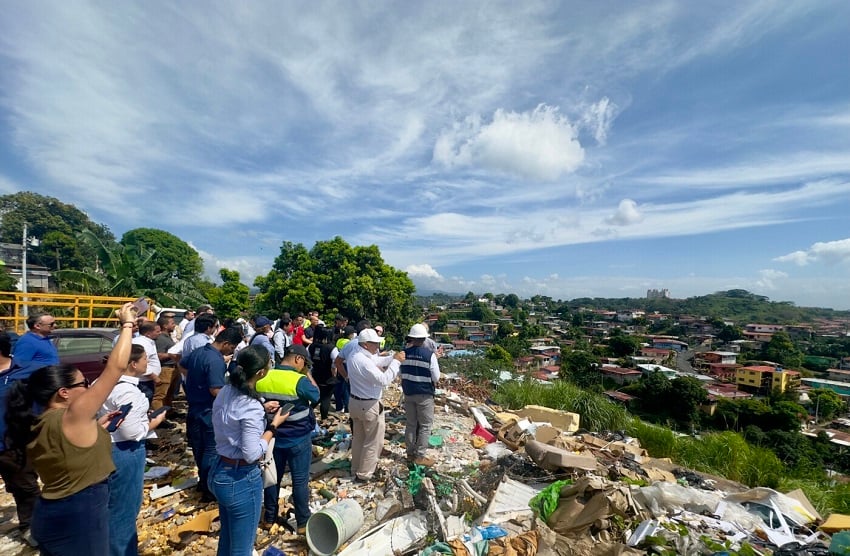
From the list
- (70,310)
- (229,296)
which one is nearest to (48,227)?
(229,296)

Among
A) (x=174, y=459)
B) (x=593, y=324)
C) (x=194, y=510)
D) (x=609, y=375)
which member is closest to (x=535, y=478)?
(x=194, y=510)

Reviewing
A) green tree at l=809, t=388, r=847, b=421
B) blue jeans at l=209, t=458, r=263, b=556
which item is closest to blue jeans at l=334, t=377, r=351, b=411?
blue jeans at l=209, t=458, r=263, b=556

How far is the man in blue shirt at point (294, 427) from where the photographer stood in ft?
10.4

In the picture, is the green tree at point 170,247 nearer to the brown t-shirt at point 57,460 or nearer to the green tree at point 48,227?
the green tree at point 48,227

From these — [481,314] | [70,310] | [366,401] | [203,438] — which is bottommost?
[481,314]

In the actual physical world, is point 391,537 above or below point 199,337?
below

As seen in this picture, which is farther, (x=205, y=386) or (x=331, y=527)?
(x=205, y=386)

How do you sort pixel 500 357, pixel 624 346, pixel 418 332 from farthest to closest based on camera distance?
pixel 624 346 < pixel 500 357 < pixel 418 332

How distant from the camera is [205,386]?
145 inches

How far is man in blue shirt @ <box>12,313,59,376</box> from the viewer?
3.87 m

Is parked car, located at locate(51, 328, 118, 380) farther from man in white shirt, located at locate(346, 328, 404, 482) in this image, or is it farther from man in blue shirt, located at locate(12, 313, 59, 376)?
man in white shirt, located at locate(346, 328, 404, 482)

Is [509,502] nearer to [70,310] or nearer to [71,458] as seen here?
[71,458]

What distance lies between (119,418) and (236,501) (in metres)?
1.02

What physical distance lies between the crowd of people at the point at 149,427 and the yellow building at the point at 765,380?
5190 cm
